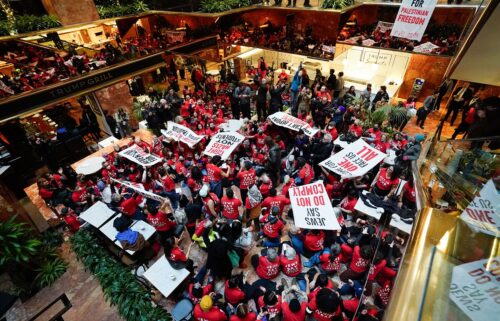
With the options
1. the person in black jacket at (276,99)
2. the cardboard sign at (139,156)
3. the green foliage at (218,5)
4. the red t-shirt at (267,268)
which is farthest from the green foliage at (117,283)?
the green foliage at (218,5)

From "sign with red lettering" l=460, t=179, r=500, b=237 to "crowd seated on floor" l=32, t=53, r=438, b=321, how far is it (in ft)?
8.72

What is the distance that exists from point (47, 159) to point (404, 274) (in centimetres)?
1413

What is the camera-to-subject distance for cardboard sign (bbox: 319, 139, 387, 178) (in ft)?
25.3

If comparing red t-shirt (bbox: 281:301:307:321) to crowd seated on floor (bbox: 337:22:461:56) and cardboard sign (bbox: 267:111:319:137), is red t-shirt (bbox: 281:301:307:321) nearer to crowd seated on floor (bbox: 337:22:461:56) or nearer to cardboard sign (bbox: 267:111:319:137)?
cardboard sign (bbox: 267:111:319:137)

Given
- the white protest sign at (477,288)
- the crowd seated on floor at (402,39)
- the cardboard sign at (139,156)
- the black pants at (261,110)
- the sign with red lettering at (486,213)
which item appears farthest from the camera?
the black pants at (261,110)

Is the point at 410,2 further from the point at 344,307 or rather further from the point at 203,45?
the point at 203,45

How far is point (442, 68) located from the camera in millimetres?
14812

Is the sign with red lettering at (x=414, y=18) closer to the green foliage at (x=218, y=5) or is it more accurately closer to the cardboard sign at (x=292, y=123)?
the cardboard sign at (x=292, y=123)

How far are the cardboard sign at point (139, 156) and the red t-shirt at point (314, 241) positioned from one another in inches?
237

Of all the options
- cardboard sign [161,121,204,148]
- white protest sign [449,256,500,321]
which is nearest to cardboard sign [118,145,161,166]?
cardboard sign [161,121,204,148]

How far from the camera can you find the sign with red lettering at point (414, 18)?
8.59m

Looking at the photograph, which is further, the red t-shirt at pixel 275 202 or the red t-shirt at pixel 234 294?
the red t-shirt at pixel 275 202

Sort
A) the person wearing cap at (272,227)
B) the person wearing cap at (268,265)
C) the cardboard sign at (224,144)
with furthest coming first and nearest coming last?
the cardboard sign at (224,144) < the person wearing cap at (272,227) < the person wearing cap at (268,265)

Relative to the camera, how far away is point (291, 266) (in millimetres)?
6055
